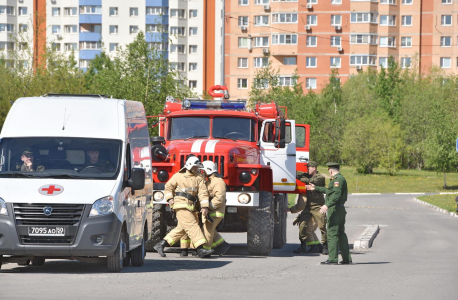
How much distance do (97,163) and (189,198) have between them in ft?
9.62

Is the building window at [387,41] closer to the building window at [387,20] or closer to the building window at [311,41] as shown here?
the building window at [387,20]

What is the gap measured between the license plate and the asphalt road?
1.90 ft

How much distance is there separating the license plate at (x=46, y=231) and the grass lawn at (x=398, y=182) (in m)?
53.5

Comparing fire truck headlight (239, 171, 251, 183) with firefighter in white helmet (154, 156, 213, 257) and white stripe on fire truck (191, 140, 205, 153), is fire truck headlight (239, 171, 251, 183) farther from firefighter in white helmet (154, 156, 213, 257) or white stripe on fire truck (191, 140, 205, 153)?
firefighter in white helmet (154, 156, 213, 257)

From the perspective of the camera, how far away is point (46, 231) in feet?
37.9

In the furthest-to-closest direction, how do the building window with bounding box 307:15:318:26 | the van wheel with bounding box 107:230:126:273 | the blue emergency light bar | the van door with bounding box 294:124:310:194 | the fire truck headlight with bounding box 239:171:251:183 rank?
the building window with bounding box 307:15:318:26
the van door with bounding box 294:124:310:194
the blue emergency light bar
the fire truck headlight with bounding box 239:171:251:183
the van wheel with bounding box 107:230:126:273

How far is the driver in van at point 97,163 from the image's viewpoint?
12430mm

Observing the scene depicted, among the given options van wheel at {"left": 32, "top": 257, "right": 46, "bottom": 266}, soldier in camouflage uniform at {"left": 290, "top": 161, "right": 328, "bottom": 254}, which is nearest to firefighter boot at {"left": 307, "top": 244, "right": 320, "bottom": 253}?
soldier in camouflage uniform at {"left": 290, "top": 161, "right": 328, "bottom": 254}

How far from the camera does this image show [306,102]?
90.5 m

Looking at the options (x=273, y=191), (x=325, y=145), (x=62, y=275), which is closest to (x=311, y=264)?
(x=273, y=191)

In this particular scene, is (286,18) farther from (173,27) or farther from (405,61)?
(173,27)

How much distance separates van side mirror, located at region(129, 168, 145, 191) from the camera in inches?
483

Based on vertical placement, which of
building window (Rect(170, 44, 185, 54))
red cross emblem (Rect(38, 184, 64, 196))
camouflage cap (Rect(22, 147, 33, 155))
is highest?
building window (Rect(170, 44, 185, 54))

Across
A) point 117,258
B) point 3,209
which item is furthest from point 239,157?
point 3,209
